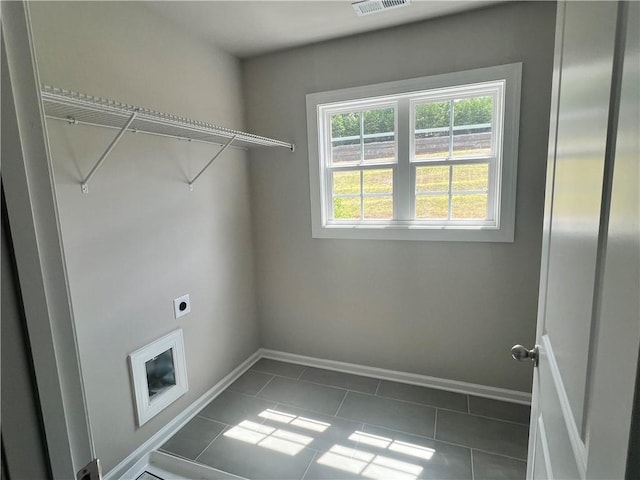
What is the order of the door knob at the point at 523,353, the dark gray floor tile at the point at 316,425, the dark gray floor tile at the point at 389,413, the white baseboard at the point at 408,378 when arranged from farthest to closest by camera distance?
1. the white baseboard at the point at 408,378
2. the dark gray floor tile at the point at 389,413
3. the dark gray floor tile at the point at 316,425
4. the door knob at the point at 523,353

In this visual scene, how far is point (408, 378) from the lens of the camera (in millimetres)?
2498

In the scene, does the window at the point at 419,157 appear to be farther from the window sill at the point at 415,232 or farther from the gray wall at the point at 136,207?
the gray wall at the point at 136,207

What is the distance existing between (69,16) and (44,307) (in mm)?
1627

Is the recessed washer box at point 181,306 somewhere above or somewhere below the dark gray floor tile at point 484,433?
above

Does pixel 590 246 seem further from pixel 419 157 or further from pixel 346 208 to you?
pixel 346 208

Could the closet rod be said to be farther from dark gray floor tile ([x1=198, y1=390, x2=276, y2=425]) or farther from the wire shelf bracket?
dark gray floor tile ([x1=198, y1=390, x2=276, y2=425])

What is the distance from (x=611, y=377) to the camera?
44 centimetres

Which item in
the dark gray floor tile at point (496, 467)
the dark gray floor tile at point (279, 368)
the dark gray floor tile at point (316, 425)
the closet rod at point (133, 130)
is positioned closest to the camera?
the closet rod at point (133, 130)

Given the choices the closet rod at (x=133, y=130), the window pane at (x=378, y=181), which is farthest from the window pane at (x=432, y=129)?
the closet rod at (x=133, y=130)

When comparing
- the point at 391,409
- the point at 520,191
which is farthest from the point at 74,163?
the point at 520,191

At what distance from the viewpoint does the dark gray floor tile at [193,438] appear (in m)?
1.89

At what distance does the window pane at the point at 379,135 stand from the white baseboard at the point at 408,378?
167 centimetres

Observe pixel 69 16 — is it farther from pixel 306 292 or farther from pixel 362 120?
pixel 306 292

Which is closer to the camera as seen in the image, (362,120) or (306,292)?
(362,120)
